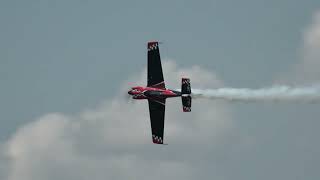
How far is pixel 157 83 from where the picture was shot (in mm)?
117438

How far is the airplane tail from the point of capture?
4412 inches

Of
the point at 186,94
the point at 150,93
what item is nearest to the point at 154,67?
the point at 150,93

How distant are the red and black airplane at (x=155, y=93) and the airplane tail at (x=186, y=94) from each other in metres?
2.96

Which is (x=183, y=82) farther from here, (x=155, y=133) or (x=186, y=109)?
(x=155, y=133)

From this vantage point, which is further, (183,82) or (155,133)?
(155,133)

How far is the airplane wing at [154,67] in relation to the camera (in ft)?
385

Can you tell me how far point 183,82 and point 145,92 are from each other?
7.03 meters

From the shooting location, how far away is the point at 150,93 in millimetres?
117125

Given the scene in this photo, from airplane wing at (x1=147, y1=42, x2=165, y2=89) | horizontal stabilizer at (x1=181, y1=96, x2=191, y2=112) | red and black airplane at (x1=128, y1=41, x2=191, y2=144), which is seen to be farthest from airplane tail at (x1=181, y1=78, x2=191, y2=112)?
airplane wing at (x1=147, y1=42, x2=165, y2=89)

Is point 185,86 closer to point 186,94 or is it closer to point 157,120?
point 186,94

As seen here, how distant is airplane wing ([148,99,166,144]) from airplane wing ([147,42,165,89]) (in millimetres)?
2525

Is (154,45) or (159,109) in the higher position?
(154,45)

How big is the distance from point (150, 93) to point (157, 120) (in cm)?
428

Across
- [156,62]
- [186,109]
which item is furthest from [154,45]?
[186,109]
